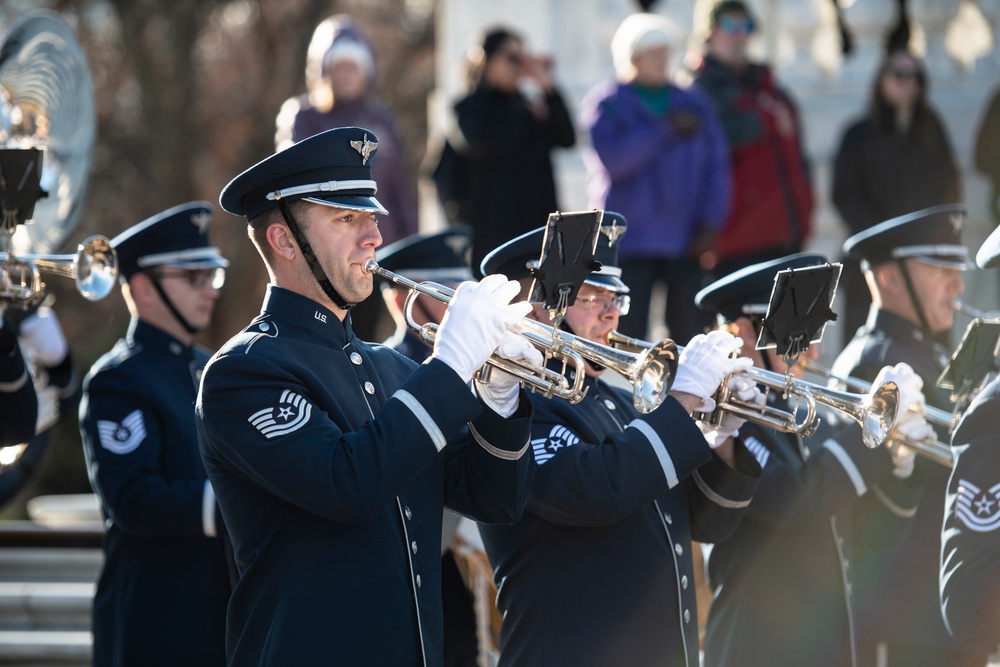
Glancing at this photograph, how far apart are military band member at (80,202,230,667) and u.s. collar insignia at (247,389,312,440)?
5.46 ft

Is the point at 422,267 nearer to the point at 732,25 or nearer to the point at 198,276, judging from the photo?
the point at 198,276

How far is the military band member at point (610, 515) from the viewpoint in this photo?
Result: 4.49 meters

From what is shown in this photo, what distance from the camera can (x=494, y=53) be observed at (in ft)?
28.3

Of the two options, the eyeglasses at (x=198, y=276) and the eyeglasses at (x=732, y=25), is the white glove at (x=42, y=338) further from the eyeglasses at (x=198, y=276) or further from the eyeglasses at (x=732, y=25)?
the eyeglasses at (x=732, y=25)

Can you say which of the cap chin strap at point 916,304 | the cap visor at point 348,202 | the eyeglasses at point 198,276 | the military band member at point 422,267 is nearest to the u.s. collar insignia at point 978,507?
the cap visor at point 348,202

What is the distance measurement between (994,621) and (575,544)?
1184 millimetres

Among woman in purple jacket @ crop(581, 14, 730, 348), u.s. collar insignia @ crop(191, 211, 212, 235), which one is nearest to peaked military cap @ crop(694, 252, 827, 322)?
u.s. collar insignia @ crop(191, 211, 212, 235)

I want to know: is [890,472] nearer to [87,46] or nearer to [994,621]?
[994,621]

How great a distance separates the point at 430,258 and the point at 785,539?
2181 mm

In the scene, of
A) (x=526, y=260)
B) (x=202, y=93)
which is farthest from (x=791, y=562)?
(x=202, y=93)

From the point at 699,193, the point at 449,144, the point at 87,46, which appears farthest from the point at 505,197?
the point at 87,46

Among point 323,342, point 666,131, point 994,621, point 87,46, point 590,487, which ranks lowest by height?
point 994,621

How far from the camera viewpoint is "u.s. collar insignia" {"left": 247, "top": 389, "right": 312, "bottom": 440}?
12.6ft

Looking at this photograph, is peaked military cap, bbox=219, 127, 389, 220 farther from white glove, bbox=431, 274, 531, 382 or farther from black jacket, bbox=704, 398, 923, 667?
black jacket, bbox=704, 398, 923, 667
